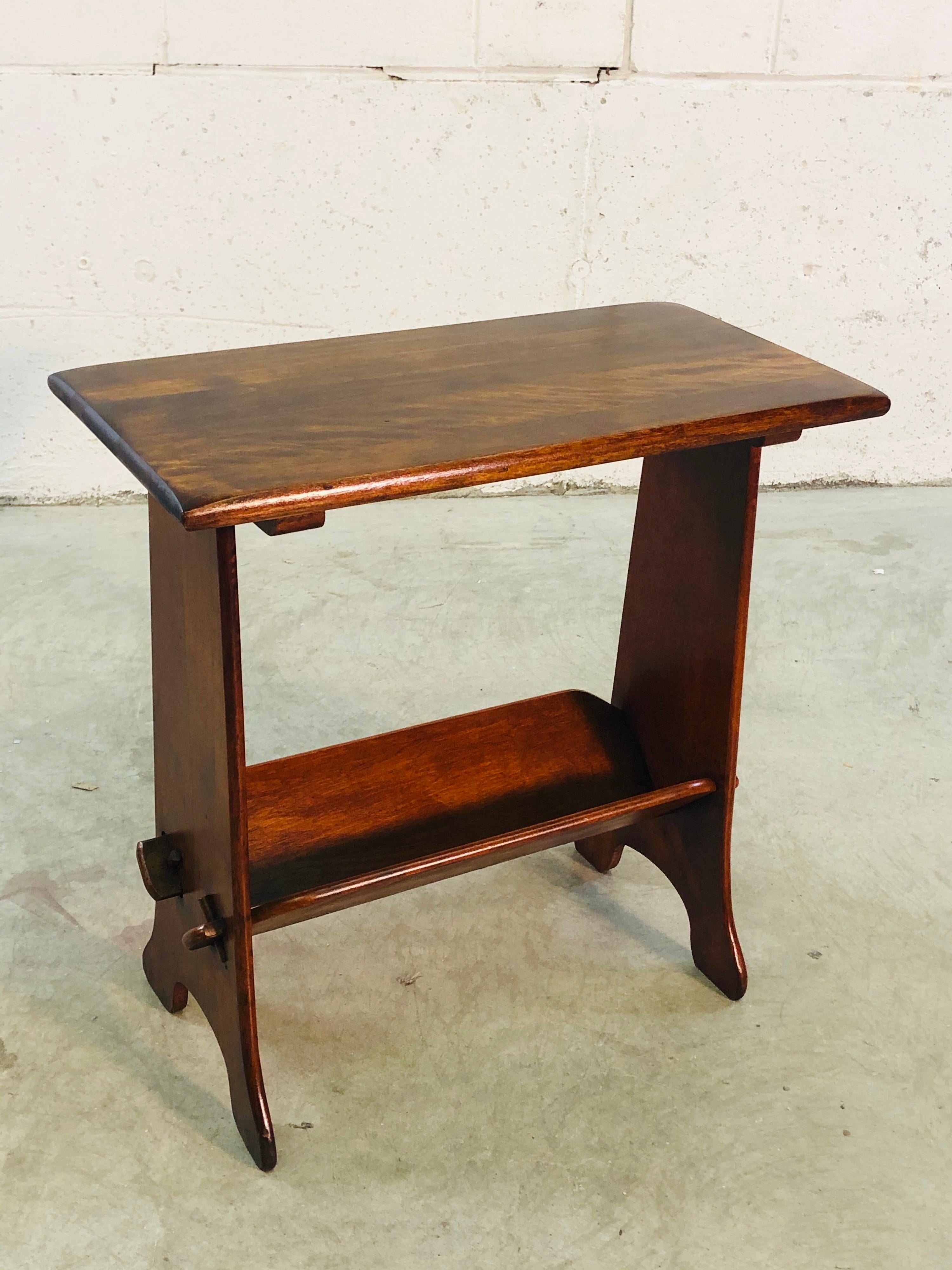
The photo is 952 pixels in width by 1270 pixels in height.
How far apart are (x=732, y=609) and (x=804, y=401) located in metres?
0.40

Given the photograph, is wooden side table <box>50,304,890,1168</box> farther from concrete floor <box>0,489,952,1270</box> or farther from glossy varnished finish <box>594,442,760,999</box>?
concrete floor <box>0,489,952,1270</box>

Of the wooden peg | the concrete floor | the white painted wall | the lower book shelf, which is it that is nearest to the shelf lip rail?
the lower book shelf

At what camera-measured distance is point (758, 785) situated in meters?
2.78

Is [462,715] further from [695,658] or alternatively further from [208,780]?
[208,780]

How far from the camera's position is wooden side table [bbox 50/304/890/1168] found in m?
1.58

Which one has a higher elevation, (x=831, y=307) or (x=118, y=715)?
(x=831, y=307)

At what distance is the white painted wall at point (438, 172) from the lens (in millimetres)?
3570

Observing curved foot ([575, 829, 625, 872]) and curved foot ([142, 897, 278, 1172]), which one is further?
curved foot ([575, 829, 625, 872])

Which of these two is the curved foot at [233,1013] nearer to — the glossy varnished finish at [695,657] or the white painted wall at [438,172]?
the glossy varnished finish at [695,657]

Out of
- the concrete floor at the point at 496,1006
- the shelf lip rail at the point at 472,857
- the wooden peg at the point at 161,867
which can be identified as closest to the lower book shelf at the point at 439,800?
the shelf lip rail at the point at 472,857

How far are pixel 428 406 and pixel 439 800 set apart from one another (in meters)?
0.73

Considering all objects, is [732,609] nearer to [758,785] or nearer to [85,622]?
[758,785]

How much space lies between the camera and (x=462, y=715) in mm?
2289

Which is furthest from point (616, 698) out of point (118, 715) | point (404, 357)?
point (118, 715)
